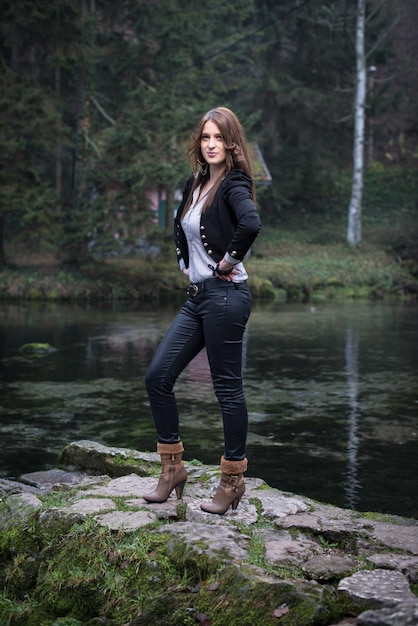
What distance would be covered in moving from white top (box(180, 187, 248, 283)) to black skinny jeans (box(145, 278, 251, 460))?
6cm

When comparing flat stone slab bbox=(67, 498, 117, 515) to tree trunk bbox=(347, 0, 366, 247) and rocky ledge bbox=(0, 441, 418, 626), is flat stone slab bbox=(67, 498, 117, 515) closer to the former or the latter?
rocky ledge bbox=(0, 441, 418, 626)

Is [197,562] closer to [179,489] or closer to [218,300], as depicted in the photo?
[179,489]

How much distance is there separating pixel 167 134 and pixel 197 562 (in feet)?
81.0

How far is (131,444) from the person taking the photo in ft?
29.9

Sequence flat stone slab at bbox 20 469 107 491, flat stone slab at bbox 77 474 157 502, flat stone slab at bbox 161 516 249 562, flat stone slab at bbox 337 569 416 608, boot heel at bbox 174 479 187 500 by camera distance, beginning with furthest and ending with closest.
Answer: flat stone slab at bbox 20 469 107 491 → flat stone slab at bbox 77 474 157 502 → boot heel at bbox 174 479 187 500 → flat stone slab at bbox 161 516 249 562 → flat stone slab at bbox 337 569 416 608

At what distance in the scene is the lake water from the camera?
8.20 m

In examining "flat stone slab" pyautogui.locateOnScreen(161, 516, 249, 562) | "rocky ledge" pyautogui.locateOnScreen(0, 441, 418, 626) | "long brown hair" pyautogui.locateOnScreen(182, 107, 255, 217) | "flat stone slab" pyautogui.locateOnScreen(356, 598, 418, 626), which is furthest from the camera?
"long brown hair" pyautogui.locateOnScreen(182, 107, 255, 217)

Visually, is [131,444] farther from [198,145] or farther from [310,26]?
[310,26]

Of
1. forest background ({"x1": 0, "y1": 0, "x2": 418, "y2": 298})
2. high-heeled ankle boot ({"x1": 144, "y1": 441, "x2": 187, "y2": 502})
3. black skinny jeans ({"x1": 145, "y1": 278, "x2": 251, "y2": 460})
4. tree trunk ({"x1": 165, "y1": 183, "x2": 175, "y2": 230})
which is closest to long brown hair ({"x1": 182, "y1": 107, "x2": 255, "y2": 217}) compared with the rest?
black skinny jeans ({"x1": 145, "y1": 278, "x2": 251, "y2": 460})

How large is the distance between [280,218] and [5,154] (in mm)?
18045

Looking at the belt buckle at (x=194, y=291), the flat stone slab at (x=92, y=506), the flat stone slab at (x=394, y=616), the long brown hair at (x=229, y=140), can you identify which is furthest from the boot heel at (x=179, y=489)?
the flat stone slab at (x=394, y=616)

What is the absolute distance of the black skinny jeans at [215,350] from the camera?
17.0 ft

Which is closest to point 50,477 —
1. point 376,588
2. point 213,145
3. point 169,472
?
point 169,472

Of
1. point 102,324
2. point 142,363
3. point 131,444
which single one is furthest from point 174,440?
point 102,324
